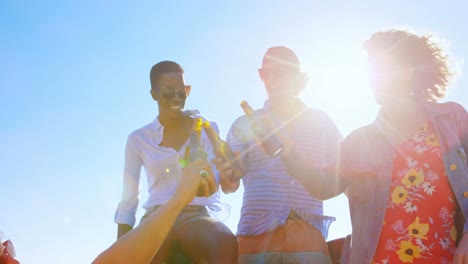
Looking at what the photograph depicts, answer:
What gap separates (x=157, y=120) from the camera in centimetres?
520

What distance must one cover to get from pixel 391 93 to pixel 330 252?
64.8 inches

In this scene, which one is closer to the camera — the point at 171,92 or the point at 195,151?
the point at 195,151

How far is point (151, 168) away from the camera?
4.93m

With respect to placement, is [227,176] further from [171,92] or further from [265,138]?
[171,92]

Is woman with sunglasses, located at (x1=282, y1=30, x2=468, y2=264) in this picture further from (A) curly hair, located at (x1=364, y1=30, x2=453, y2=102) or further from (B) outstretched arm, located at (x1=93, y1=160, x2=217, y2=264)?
(B) outstretched arm, located at (x1=93, y1=160, x2=217, y2=264)

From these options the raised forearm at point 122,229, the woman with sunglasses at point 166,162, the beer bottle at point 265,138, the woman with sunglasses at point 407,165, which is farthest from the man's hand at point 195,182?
the raised forearm at point 122,229

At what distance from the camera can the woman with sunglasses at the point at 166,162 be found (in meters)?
4.31

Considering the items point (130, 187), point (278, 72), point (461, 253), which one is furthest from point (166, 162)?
point (461, 253)

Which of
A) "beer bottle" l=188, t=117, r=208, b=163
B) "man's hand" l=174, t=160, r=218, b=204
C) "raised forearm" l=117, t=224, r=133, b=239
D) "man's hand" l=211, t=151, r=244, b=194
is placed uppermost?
"beer bottle" l=188, t=117, r=208, b=163

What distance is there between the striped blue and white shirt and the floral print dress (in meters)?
0.85

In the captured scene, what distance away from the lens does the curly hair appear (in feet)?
13.2

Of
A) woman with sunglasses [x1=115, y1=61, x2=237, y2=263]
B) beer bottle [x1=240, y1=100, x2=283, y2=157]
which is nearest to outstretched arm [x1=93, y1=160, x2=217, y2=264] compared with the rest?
beer bottle [x1=240, y1=100, x2=283, y2=157]

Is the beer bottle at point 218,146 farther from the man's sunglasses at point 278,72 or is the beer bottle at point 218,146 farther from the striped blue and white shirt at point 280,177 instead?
the man's sunglasses at point 278,72

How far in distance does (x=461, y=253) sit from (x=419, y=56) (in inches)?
56.6
